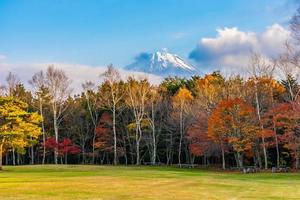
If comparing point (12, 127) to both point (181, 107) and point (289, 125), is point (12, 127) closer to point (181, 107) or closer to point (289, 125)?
point (181, 107)

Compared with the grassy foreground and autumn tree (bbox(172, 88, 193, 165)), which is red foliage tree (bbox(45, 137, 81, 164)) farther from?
the grassy foreground

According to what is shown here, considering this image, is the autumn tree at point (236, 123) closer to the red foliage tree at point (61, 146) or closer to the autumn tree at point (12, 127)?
the autumn tree at point (12, 127)

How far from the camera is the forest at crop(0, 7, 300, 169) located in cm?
5297

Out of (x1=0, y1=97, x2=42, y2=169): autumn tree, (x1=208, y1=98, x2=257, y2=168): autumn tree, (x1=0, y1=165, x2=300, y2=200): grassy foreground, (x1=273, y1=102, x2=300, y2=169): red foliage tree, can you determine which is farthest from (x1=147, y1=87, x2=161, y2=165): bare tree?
(x1=0, y1=165, x2=300, y2=200): grassy foreground

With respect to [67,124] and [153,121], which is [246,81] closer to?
[153,121]

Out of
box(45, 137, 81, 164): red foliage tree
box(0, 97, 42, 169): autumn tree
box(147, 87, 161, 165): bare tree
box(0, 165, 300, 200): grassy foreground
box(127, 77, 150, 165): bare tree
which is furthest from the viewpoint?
box(127, 77, 150, 165): bare tree

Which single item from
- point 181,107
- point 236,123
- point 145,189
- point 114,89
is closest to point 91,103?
point 114,89

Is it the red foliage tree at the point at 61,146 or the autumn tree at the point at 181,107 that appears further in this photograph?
the red foliage tree at the point at 61,146

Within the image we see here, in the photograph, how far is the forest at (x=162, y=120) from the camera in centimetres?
5297

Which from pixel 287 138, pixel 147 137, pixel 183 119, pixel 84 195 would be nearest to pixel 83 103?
pixel 147 137

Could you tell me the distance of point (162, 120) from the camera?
70125mm

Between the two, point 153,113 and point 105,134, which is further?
point 105,134

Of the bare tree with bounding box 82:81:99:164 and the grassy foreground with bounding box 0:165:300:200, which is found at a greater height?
the bare tree with bounding box 82:81:99:164

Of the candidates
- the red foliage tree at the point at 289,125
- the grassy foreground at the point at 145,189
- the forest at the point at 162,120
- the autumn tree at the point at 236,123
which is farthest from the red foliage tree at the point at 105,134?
the grassy foreground at the point at 145,189
